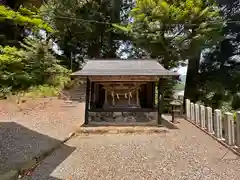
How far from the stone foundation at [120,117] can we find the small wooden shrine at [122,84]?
6.7 inches

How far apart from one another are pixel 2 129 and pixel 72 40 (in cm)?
1592

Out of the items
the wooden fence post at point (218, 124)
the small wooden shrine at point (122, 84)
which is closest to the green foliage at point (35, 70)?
the small wooden shrine at point (122, 84)

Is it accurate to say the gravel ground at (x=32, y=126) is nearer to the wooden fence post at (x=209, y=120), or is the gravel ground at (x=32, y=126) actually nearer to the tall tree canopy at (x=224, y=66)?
the wooden fence post at (x=209, y=120)

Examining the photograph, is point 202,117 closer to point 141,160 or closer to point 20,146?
point 141,160

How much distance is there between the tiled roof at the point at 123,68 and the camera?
30.9ft

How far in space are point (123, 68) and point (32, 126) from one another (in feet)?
14.2

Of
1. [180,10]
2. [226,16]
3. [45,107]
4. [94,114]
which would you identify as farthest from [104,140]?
[226,16]

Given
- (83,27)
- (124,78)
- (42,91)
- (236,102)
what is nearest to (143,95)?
(124,78)

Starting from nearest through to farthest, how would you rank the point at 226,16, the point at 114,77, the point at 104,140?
the point at 104,140
the point at 114,77
the point at 226,16

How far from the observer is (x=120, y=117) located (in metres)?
10.6

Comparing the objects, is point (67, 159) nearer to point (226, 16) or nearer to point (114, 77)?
point (114, 77)

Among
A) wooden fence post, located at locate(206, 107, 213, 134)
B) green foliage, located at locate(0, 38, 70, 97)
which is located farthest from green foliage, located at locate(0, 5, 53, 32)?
green foliage, located at locate(0, 38, 70, 97)

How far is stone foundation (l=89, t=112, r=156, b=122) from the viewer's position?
1050cm

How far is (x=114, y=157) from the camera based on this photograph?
5.85m
